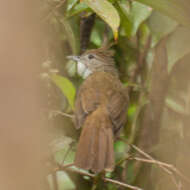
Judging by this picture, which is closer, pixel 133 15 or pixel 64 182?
pixel 133 15

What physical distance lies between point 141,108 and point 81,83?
621mm

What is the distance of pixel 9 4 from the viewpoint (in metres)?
0.89

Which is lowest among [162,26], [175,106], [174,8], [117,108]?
[175,106]

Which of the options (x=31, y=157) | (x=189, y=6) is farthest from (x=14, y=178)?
(x=189, y=6)

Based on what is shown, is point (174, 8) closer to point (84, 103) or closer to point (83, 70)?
point (84, 103)

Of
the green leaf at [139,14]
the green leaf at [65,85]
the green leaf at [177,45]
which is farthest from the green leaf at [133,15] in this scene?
the green leaf at [65,85]

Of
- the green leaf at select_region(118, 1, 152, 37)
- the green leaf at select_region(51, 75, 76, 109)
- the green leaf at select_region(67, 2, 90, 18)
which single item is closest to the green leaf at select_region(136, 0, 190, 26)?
the green leaf at select_region(67, 2, 90, 18)

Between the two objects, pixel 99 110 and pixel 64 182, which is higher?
pixel 99 110

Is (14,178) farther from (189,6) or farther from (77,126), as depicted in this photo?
(77,126)

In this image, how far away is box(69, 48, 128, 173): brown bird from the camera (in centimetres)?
244

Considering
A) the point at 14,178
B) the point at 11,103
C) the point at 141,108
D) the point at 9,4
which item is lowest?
the point at 141,108

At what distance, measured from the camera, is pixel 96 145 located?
256 cm

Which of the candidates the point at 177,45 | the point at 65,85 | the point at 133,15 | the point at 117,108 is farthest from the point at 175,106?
the point at 65,85

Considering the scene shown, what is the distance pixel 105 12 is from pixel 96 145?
1.08m
